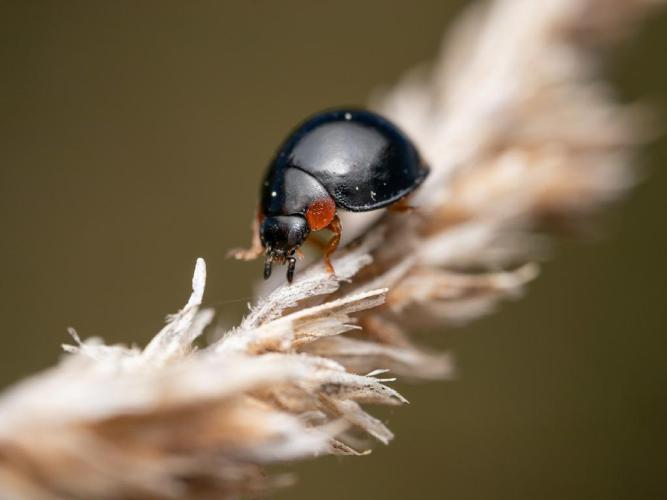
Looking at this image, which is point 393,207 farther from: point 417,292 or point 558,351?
point 558,351

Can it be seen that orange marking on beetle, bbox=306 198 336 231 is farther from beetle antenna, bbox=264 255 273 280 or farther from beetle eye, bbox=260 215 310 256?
beetle antenna, bbox=264 255 273 280

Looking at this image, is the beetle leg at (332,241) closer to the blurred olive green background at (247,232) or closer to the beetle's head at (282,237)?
the beetle's head at (282,237)

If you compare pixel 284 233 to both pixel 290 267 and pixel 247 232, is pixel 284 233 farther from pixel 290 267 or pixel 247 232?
pixel 247 232

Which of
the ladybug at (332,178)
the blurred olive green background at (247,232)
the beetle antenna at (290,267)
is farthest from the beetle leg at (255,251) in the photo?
the blurred olive green background at (247,232)

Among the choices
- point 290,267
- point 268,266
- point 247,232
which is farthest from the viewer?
point 247,232

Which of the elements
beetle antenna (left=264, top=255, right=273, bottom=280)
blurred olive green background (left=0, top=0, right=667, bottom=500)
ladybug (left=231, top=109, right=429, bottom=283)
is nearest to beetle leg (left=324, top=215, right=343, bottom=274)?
ladybug (left=231, top=109, right=429, bottom=283)

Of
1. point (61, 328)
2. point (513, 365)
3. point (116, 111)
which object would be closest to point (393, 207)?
point (513, 365)

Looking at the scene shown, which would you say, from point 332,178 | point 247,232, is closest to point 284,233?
point 332,178
